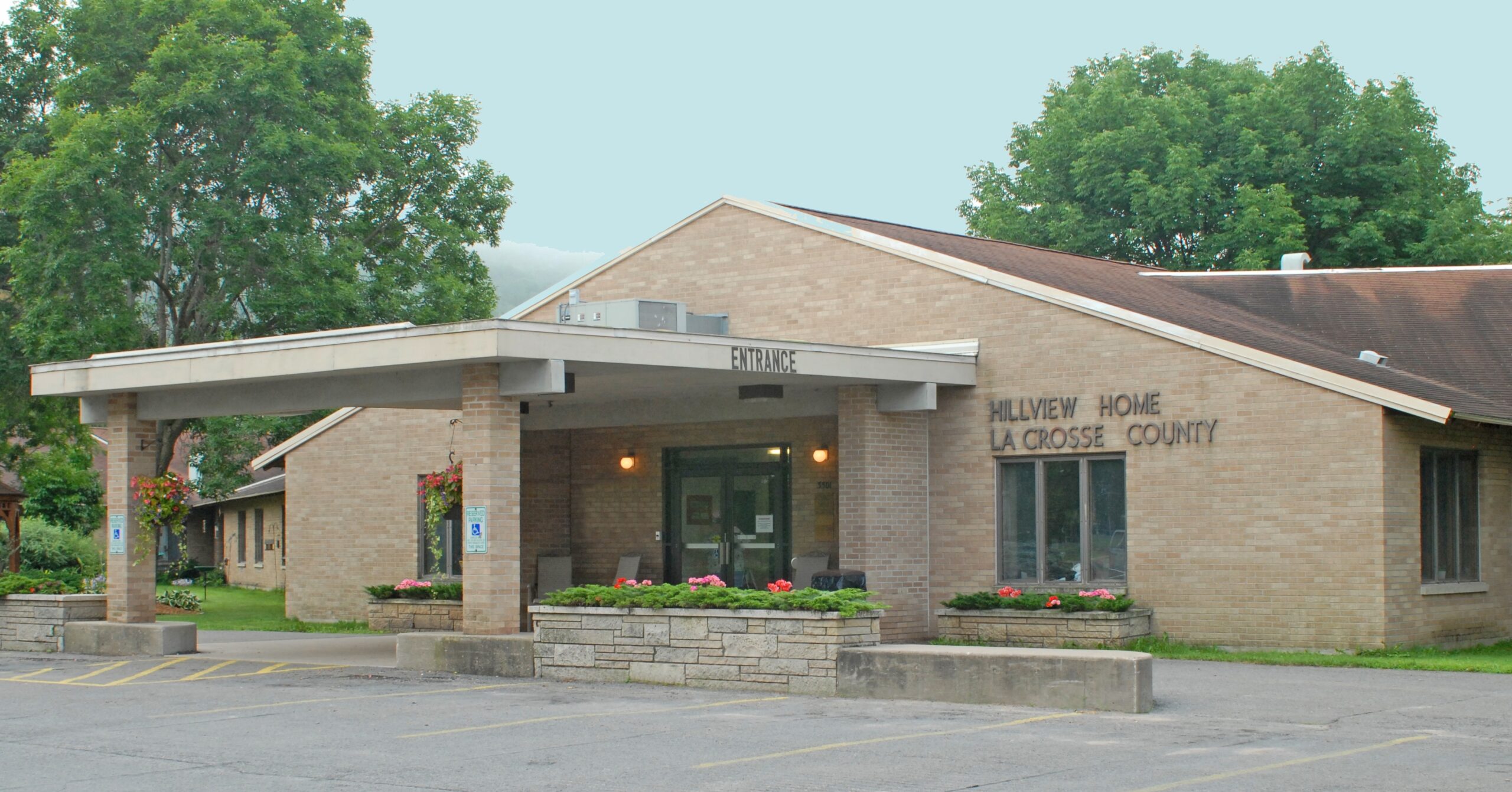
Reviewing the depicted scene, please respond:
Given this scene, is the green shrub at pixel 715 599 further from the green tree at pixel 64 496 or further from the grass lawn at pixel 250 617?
the green tree at pixel 64 496

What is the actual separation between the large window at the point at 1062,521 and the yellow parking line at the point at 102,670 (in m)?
10.4

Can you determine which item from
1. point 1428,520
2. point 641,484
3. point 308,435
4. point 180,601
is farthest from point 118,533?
point 1428,520

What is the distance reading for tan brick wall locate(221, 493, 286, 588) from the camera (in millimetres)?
47750

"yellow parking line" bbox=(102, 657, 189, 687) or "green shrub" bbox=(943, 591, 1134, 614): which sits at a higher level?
"green shrub" bbox=(943, 591, 1134, 614)

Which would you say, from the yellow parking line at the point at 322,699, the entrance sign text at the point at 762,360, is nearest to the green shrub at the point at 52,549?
the entrance sign text at the point at 762,360

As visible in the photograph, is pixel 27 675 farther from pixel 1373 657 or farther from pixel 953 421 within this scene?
pixel 1373 657

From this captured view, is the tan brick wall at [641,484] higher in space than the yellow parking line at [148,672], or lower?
Result: higher

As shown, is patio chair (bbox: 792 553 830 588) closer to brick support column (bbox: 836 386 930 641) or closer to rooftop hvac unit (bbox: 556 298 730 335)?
brick support column (bbox: 836 386 930 641)

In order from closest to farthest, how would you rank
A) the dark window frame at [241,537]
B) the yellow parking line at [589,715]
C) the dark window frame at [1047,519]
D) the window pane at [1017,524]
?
the yellow parking line at [589,715] < the dark window frame at [1047,519] < the window pane at [1017,524] < the dark window frame at [241,537]

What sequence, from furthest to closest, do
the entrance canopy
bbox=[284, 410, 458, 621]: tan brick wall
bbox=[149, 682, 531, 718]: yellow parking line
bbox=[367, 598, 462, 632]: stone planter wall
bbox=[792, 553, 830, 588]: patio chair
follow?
bbox=[284, 410, 458, 621]: tan brick wall
bbox=[367, 598, 462, 632]: stone planter wall
bbox=[792, 553, 830, 588]: patio chair
the entrance canopy
bbox=[149, 682, 531, 718]: yellow parking line

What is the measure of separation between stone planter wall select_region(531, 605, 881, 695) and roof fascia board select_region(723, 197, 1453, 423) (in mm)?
5431

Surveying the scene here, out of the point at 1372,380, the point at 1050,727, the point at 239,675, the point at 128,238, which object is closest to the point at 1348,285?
the point at 1372,380

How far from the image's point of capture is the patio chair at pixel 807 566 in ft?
72.8

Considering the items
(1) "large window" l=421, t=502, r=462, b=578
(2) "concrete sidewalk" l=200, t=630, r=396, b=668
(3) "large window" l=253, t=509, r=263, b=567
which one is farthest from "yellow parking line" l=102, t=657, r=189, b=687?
(3) "large window" l=253, t=509, r=263, b=567
